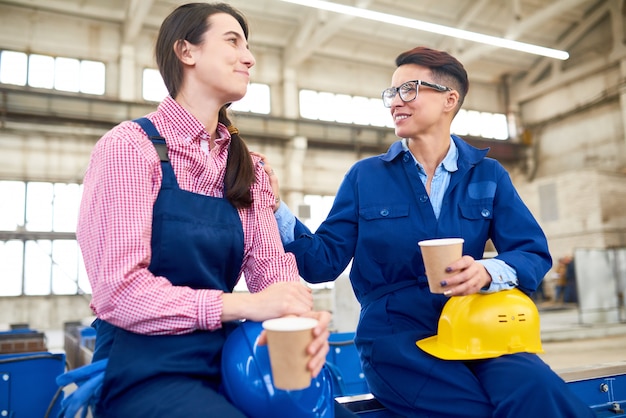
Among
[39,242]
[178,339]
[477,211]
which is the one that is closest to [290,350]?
[178,339]

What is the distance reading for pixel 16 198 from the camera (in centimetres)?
1089

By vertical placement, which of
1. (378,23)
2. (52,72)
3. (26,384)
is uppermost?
(378,23)

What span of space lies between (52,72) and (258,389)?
12178 millimetres

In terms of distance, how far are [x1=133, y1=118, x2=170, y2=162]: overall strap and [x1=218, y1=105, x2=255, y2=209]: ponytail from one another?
0.21 meters

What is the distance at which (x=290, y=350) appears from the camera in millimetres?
1027

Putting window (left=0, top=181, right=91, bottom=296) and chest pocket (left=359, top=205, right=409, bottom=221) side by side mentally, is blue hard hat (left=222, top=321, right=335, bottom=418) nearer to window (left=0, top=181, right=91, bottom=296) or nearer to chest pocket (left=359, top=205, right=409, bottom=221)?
chest pocket (left=359, top=205, right=409, bottom=221)

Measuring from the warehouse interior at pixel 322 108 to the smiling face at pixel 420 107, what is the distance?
557 centimetres

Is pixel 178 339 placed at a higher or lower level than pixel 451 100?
lower

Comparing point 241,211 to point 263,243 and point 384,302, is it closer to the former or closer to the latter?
point 263,243

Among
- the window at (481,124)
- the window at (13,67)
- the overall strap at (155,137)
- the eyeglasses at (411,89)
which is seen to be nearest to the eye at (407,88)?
the eyeglasses at (411,89)

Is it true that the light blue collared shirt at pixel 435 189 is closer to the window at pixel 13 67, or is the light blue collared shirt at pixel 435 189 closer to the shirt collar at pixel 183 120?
the shirt collar at pixel 183 120

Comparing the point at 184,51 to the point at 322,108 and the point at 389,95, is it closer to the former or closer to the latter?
the point at 389,95

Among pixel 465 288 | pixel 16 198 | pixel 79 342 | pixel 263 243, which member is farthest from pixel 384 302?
pixel 16 198

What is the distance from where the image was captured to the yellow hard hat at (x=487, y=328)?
5.25ft
